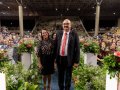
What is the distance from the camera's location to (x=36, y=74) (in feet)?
16.5

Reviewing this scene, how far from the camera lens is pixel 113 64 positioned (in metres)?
3.05

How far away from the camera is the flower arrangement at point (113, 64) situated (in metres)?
3.02

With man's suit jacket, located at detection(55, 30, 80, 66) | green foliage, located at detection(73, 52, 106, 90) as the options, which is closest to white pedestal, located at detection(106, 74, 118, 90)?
green foliage, located at detection(73, 52, 106, 90)

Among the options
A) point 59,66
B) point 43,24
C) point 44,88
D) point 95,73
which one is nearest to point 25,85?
point 59,66

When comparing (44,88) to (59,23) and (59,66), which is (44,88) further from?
(59,23)

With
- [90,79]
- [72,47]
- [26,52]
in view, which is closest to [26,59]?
[26,52]

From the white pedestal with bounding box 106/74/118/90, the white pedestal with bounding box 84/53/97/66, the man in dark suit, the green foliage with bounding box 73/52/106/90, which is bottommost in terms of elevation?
the green foliage with bounding box 73/52/106/90

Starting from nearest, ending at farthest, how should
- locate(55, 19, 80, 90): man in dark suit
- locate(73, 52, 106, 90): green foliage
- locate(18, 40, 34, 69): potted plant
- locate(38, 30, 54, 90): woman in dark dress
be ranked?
1. locate(73, 52, 106, 90): green foliage
2. locate(55, 19, 80, 90): man in dark suit
3. locate(38, 30, 54, 90): woman in dark dress
4. locate(18, 40, 34, 69): potted plant

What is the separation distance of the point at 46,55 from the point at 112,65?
6.05 feet

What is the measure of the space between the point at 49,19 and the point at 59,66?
138 ft

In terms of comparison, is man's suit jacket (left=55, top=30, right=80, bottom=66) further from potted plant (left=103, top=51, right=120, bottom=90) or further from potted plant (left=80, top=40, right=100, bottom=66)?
potted plant (left=80, top=40, right=100, bottom=66)

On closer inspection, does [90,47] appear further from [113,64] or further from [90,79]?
[113,64]

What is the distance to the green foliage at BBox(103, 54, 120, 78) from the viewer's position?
302 centimetres

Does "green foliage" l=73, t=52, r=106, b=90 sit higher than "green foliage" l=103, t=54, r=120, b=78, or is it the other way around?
"green foliage" l=103, t=54, r=120, b=78
